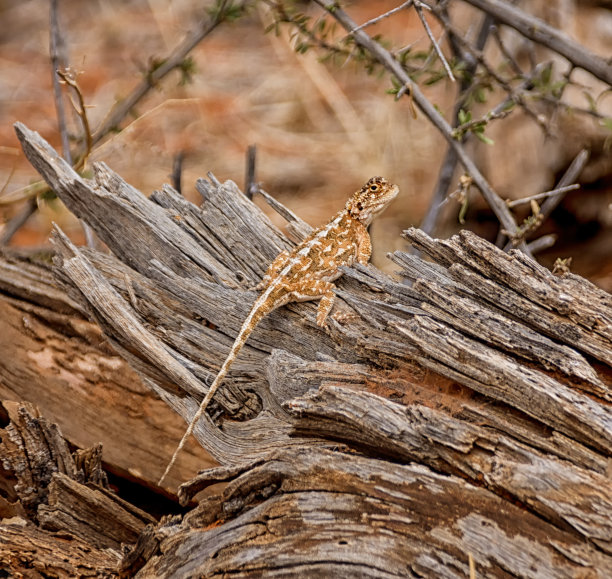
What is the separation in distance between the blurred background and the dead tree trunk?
2331mm

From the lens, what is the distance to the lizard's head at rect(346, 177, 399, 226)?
5094 millimetres

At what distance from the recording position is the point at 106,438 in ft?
15.9

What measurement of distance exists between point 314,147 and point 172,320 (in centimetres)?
634

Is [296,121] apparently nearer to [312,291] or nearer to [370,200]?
[370,200]

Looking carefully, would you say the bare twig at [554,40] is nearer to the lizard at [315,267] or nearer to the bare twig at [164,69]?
the lizard at [315,267]

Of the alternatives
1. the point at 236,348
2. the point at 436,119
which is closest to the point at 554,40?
the point at 436,119

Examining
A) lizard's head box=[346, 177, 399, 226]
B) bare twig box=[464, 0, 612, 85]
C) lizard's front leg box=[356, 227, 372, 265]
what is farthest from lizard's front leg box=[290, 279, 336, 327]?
bare twig box=[464, 0, 612, 85]

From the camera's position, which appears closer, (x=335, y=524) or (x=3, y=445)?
(x=335, y=524)

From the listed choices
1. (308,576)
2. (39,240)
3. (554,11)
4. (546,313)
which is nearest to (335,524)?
(308,576)

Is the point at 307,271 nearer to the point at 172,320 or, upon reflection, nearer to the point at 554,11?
the point at 172,320

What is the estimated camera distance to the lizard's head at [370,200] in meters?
5.09

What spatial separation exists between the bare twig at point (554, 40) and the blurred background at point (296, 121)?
2.25 metres

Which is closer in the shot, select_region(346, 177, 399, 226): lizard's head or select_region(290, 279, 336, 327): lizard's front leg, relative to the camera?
select_region(290, 279, 336, 327): lizard's front leg

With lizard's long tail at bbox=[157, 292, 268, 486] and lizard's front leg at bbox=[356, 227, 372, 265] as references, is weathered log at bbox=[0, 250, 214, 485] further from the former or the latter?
lizard's front leg at bbox=[356, 227, 372, 265]
